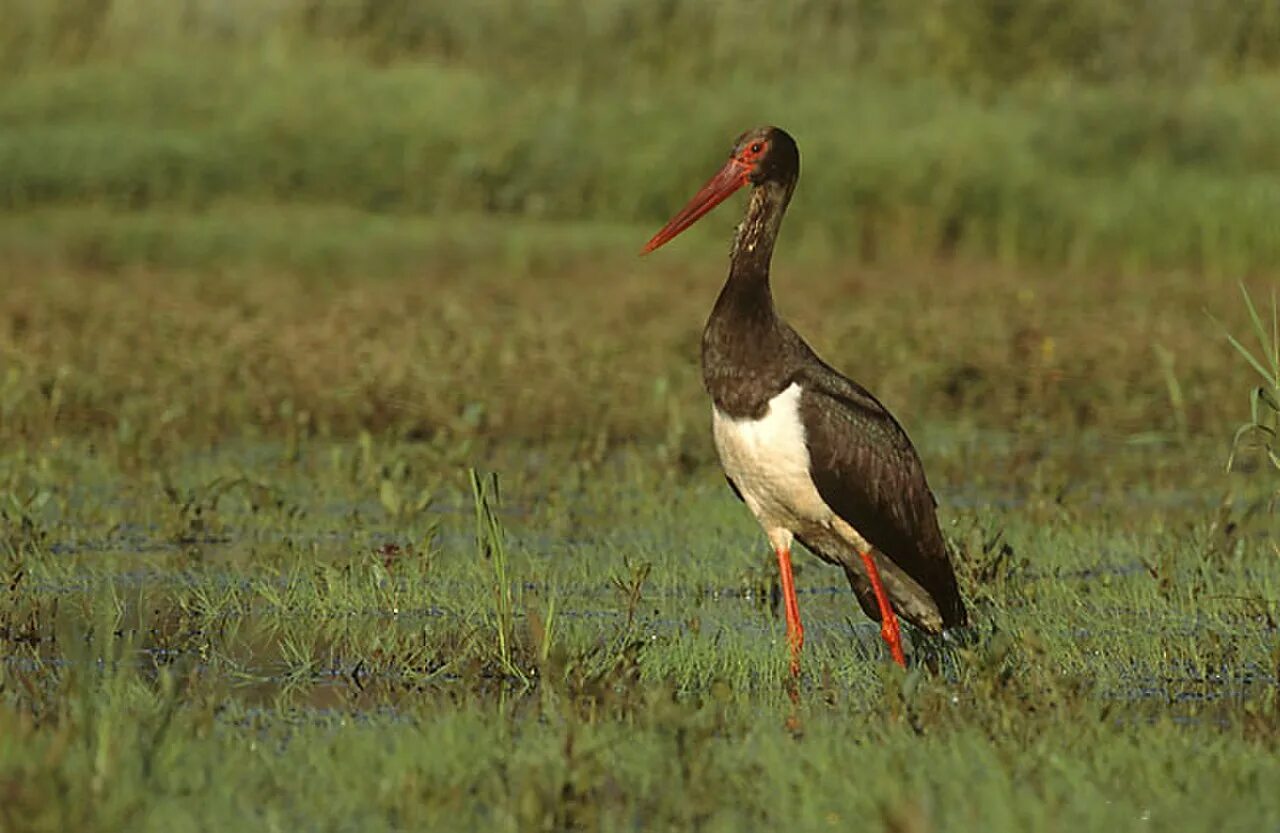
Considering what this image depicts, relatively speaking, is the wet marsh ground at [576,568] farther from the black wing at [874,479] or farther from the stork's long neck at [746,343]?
the stork's long neck at [746,343]

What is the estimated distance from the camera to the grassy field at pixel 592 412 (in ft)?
15.7

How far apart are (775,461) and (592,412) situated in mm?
3953

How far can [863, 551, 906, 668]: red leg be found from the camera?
6254mm

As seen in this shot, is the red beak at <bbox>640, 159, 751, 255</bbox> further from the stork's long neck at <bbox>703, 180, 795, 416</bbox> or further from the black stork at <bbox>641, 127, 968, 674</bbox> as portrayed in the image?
the stork's long neck at <bbox>703, 180, 795, 416</bbox>

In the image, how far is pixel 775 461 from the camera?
240 inches

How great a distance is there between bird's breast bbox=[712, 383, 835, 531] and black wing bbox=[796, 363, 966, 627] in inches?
1.0

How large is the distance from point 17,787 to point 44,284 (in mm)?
8345

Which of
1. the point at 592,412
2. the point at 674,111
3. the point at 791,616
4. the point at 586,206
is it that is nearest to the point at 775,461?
the point at 791,616

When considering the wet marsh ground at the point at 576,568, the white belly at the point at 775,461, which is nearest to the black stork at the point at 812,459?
the white belly at the point at 775,461

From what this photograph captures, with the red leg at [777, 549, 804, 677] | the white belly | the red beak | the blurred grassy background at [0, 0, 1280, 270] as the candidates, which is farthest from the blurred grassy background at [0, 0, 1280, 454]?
the white belly

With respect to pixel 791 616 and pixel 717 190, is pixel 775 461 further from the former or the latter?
pixel 717 190

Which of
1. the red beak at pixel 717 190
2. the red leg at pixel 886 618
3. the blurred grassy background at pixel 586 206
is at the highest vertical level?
the red beak at pixel 717 190

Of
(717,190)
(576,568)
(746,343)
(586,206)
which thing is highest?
(717,190)

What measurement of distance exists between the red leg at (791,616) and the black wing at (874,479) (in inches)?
9.0
